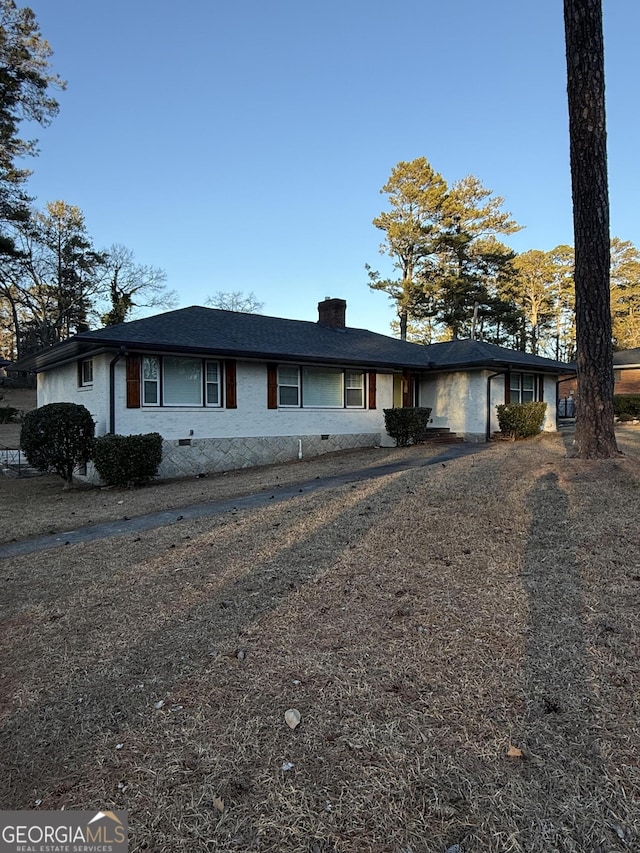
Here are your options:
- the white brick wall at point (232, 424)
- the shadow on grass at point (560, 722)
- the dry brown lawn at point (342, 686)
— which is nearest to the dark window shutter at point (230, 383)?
the white brick wall at point (232, 424)

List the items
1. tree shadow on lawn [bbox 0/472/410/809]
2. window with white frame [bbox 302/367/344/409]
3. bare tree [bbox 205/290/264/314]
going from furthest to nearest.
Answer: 1. bare tree [bbox 205/290/264/314]
2. window with white frame [bbox 302/367/344/409]
3. tree shadow on lawn [bbox 0/472/410/809]

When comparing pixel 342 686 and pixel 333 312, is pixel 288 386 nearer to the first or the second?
pixel 333 312

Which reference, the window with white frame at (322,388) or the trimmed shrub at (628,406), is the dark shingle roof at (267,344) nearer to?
the window with white frame at (322,388)

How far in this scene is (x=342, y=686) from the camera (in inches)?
105

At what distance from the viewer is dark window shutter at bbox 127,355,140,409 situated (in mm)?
11469

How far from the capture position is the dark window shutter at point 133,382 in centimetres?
1147

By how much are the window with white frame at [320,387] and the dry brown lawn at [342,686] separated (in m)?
9.08

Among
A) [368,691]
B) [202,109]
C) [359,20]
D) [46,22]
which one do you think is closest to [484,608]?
[368,691]

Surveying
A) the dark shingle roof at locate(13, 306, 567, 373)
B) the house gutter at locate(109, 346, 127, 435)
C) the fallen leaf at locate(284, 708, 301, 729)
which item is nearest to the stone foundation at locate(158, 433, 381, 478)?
the house gutter at locate(109, 346, 127, 435)

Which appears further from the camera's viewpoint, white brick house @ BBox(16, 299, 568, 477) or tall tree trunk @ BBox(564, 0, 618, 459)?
white brick house @ BBox(16, 299, 568, 477)

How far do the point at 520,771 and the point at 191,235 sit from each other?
25603 mm

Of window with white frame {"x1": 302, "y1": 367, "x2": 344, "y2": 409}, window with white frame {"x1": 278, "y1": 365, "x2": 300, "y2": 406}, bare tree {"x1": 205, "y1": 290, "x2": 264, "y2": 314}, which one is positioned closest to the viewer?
window with white frame {"x1": 278, "y1": 365, "x2": 300, "y2": 406}

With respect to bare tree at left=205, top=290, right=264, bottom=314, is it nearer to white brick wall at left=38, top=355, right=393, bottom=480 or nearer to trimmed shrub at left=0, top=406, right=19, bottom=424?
trimmed shrub at left=0, top=406, right=19, bottom=424

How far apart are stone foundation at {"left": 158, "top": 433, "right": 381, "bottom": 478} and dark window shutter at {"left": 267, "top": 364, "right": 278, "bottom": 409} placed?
0.94 metres
